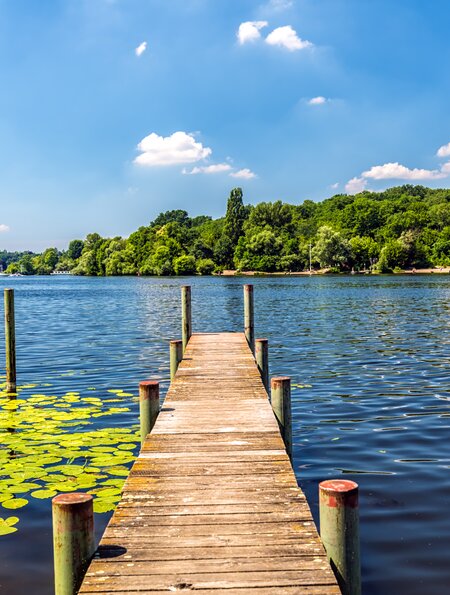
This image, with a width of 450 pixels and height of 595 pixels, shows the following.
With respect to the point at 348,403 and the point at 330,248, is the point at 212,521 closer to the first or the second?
the point at 348,403

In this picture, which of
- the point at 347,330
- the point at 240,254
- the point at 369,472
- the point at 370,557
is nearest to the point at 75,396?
the point at 369,472

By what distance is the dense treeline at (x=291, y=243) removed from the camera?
133250mm

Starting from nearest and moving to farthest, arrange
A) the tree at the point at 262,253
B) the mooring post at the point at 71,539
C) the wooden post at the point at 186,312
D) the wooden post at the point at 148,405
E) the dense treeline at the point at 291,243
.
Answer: the mooring post at the point at 71,539 → the wooden post at the point at 148,405 → the wooden post at the point at 186,312 → the dense treeline at the point at 291,243 → the tree at the point at 262,253

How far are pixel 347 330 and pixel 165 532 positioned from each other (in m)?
25.3

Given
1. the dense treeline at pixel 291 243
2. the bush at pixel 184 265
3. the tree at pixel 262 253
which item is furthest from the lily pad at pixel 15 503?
the bush at pixel 184 265

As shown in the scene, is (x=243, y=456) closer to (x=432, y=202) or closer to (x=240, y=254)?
(x=240, y=254)

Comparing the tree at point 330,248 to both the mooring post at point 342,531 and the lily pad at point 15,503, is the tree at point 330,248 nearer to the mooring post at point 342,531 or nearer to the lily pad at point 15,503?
the lily pad at point 15,503

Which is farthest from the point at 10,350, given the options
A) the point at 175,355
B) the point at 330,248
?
the point at 330,248

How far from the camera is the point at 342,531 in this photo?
4570 millimetres

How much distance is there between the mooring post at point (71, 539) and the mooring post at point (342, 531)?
1.78m

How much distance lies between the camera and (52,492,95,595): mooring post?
441 centimetres

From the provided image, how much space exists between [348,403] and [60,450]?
6.90 metres

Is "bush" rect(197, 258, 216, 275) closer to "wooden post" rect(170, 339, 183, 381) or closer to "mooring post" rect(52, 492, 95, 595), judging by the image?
"wooden post" rect(170, 339, 183, 381)

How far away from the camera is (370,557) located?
6715 millimetres
